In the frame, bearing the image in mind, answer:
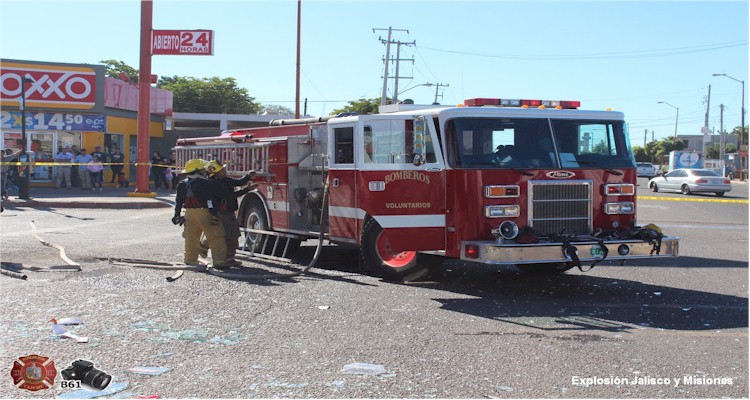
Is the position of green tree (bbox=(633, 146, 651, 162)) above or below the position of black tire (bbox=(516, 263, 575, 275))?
above

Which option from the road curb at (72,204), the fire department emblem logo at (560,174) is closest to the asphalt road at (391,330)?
the fire department emblem logo at (560,174)

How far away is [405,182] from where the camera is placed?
9.79 meters

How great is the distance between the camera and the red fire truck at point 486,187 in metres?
9.23

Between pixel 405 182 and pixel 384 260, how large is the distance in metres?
1.23

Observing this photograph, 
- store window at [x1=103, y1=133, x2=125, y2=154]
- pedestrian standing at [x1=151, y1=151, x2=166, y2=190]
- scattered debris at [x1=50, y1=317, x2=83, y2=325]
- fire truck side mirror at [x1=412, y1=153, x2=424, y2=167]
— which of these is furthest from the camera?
store window at [x1=103, y1=133, x2=125, y2=154]

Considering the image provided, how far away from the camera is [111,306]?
8.21 m

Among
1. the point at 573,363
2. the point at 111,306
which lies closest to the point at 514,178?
the point at 573,363

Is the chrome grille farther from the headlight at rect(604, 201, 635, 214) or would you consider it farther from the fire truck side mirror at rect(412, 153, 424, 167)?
the fire truck side mirror at rect(412, 153, 424, 167)

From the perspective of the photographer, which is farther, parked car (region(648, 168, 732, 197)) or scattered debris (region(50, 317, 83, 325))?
parked car (region(648, 168, 732, 197))

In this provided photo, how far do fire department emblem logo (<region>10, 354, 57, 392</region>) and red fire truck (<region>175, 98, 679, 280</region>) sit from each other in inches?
186

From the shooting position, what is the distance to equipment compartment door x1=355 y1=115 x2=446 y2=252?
9617 mm

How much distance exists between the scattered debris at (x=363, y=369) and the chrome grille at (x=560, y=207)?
383 centimetres

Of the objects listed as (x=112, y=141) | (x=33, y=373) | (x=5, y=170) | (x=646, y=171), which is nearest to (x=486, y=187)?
(x=33, y=373)

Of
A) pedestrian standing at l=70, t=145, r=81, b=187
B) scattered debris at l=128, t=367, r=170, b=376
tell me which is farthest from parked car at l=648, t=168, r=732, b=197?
scattered debris at l=128, t=367, r=170, b=376
